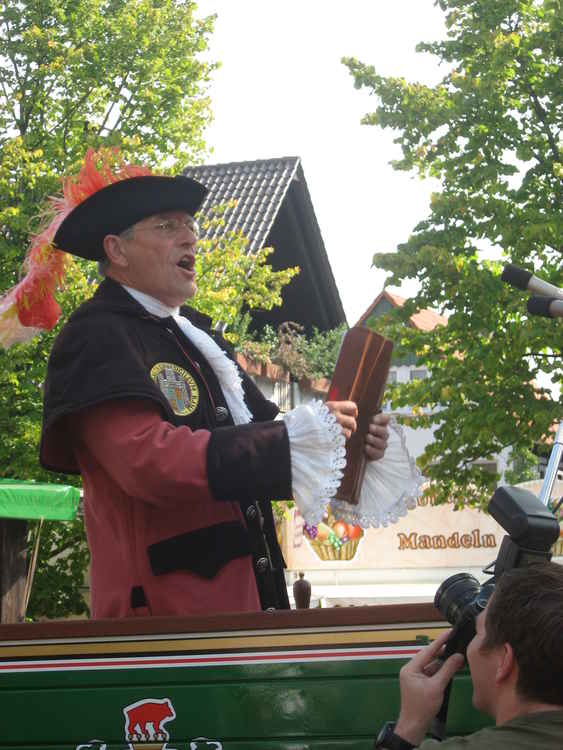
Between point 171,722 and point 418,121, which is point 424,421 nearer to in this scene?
point 418,121

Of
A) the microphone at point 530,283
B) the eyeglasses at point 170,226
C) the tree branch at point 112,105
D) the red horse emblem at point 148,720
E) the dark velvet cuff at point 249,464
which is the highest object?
the tree branch at point 112,105

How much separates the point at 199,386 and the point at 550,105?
34.8 feet

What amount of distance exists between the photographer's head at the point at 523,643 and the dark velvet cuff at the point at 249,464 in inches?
29.2

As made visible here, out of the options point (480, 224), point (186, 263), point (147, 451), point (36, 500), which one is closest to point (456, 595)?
point (147, 451)

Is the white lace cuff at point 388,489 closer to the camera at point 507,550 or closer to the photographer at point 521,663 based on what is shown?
the camera at point 507,550

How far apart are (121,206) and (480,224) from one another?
1003cm

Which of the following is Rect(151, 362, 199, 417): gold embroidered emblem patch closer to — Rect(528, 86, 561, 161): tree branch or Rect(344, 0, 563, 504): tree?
Rect(344, 0, 563, 504): tree

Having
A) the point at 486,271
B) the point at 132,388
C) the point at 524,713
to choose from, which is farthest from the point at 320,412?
the point at 486,271

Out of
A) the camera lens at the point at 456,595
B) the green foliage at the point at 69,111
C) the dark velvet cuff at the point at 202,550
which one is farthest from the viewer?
the green foliage at the point at 69,111

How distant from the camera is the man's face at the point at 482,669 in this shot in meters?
1.86

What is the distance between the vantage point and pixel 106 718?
2.54m

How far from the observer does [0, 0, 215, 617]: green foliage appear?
9.96 metres

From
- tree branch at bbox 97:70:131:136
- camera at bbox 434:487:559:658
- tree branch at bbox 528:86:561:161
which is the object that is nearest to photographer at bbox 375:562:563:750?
camera at bbox 434:487:559:658

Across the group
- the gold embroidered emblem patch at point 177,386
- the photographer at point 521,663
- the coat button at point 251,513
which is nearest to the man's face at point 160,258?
the gold embroidered emblem patch at point 177,386
